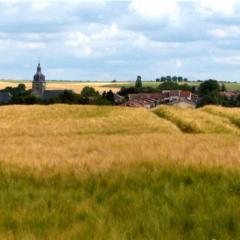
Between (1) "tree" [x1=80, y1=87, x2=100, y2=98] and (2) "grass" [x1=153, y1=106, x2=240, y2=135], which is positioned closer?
(2) "grass" [x1=153, y1=106, x2=240, y2=135]

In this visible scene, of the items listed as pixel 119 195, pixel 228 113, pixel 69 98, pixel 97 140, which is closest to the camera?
pixel 119 195

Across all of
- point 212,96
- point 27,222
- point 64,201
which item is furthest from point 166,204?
point 212,96

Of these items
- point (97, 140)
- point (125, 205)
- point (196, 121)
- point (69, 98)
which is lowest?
point (69, 98)

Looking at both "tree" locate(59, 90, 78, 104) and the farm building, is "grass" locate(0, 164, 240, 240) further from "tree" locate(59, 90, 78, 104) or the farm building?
the farm building

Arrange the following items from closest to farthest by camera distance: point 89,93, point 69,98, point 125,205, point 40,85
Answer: point 125,205
point 69,98
point 89,93
point 40,85

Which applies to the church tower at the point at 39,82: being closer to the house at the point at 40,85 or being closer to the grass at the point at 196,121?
the house at the point at 40,85

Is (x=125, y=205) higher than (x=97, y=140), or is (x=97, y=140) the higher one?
(x=125, y=205)

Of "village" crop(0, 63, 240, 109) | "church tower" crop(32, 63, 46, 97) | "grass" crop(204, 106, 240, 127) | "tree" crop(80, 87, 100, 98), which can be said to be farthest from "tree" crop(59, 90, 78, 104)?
"church tower" crop(32, 63, 46, 97)

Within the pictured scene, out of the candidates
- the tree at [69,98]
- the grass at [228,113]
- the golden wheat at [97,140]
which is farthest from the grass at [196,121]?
the tree at [69,98]

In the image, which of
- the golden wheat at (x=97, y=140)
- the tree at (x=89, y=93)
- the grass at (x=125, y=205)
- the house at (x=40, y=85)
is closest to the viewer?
the grass at (x=125, y=205)

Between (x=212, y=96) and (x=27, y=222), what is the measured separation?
12554 centimetres

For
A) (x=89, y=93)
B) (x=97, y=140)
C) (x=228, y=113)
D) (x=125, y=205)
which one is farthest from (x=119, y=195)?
(x=89, y=93)

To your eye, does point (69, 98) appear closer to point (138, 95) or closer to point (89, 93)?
point (89, 93)

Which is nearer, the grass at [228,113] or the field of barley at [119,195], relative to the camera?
the field of barley at [119,195]
